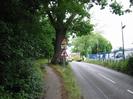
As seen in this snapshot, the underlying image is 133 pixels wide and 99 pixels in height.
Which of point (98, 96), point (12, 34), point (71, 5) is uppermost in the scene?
point (71, 5)

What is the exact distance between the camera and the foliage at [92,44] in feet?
346

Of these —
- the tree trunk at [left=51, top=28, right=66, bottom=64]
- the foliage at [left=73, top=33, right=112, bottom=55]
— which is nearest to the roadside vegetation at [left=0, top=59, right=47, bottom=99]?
the tree trunk at [left=51, top=28, right=66, bottom=64]

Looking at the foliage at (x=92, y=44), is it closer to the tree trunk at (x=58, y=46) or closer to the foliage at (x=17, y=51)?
the tree trunk at (x=58, y=46)

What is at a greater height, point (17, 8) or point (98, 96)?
point (17, 8)

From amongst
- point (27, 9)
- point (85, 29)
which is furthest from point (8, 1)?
point (85, 29)

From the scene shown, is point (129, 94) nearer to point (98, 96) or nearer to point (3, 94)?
point (98, 96)

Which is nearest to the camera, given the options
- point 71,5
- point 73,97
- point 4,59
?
point 4,59

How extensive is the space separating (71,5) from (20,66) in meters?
10.2

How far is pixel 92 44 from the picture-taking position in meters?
106

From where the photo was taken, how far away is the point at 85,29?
38875 millimetres

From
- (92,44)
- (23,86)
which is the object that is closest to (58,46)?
(23,86)

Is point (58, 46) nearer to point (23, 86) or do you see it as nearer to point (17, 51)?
point (23, 86)

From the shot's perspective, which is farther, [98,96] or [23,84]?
[98,96]

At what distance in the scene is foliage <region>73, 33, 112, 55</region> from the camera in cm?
10538
